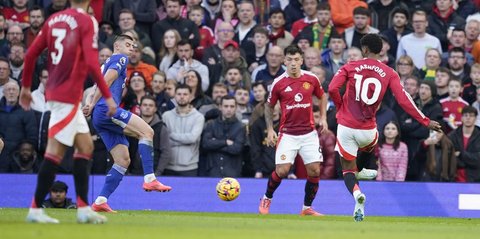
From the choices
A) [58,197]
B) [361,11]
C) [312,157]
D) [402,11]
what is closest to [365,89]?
[312,157]

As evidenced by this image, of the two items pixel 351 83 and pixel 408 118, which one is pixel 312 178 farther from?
pixel 408 118

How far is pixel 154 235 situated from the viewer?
40.1 ft

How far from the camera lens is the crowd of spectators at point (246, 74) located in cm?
2241

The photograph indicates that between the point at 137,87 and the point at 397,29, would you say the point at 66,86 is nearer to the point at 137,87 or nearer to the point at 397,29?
the point at 137,87

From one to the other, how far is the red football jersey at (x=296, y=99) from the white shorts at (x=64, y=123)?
6233 millimetres

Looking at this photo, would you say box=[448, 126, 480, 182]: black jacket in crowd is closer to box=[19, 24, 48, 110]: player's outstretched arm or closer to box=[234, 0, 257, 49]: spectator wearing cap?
box=[234, 0, 257, 49]: spectator wearing cap

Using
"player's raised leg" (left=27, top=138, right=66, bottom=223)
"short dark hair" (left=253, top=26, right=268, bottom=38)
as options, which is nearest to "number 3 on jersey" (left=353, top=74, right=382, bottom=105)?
"player's raised leg" (left=27, top=138, right=66, bottom=223)

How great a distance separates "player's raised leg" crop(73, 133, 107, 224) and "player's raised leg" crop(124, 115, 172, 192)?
12.4 ft

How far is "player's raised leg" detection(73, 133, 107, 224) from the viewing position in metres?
13.4

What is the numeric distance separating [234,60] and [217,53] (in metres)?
0.64

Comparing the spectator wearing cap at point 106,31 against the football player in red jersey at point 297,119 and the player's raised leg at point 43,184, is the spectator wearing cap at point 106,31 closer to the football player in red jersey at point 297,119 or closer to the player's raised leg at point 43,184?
the football player in red jersey at point 297,119

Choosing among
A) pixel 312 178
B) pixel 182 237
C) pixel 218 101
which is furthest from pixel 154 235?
pixel 218 101

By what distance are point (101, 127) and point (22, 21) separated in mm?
8588

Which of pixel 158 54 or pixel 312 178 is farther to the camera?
pixel 158 54
